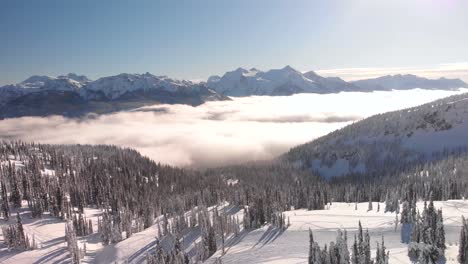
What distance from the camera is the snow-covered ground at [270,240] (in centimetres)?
10156

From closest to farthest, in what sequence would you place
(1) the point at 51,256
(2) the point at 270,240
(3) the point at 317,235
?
(3) the point at 317,235, (2) the point at 270,240, (1) the point at 51,256

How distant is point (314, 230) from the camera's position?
120750mm

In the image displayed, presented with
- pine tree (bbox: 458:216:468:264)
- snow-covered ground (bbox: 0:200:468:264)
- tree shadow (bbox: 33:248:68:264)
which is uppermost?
pine tree (bbox: 458:216:468:264)

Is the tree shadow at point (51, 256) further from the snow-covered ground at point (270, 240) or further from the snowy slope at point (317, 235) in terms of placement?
the snowy slope at point (317, 235)

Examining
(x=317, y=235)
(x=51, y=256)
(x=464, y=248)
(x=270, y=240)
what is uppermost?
(x=464, y=248)

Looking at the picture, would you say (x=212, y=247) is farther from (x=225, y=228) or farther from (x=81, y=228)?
(x=81, y=228)

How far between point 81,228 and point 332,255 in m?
147

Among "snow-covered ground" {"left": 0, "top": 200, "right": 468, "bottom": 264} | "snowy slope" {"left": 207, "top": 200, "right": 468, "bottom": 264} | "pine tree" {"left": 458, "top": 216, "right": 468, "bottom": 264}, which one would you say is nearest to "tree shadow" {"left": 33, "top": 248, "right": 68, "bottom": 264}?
"snow-covered ground" {"left": 0, "top": 200, "right": 468, "bottom": 264}

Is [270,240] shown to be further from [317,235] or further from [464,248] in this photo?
[464,248]

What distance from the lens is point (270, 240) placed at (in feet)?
407

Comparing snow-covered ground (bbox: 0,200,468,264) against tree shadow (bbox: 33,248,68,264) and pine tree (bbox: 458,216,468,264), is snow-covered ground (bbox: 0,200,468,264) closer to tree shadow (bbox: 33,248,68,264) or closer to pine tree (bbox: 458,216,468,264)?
tree shadow (bbox: 33,248,68,264)

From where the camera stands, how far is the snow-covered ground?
101562 mm

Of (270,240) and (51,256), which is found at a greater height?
(270,240)

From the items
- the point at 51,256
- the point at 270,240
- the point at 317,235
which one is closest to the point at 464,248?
the point at 317,235
